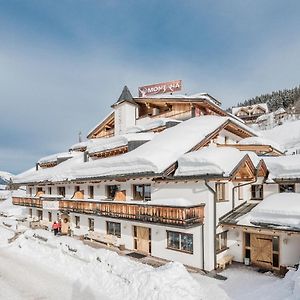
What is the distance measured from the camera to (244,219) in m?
17.1

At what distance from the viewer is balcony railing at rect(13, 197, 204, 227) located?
52.6 feet

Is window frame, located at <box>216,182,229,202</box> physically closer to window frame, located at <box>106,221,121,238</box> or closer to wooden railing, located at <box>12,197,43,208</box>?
window frame, located at <box>106,221,121,238</box>

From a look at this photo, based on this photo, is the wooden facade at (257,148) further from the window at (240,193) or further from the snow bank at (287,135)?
the snow bank at (287,135)

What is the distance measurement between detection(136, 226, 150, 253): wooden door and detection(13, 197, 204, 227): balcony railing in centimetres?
171

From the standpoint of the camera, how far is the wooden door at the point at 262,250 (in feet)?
54.7

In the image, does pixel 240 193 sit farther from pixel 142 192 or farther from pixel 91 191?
pixel 91 191

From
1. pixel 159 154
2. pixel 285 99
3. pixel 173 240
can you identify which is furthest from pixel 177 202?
pixel 285 99

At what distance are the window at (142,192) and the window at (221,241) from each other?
18.2 feet

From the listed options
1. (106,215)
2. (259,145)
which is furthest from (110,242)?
(259,145)

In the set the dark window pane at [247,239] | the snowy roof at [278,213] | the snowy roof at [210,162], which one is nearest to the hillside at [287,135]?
the snowy roof at [278,213]

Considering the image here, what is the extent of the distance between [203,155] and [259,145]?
8.98 meters

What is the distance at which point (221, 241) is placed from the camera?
18.0 metres

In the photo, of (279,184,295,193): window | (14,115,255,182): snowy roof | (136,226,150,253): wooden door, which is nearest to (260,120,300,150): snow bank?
(14,115,255,182): snowy roof

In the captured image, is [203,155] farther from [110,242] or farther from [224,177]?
[110,242]
